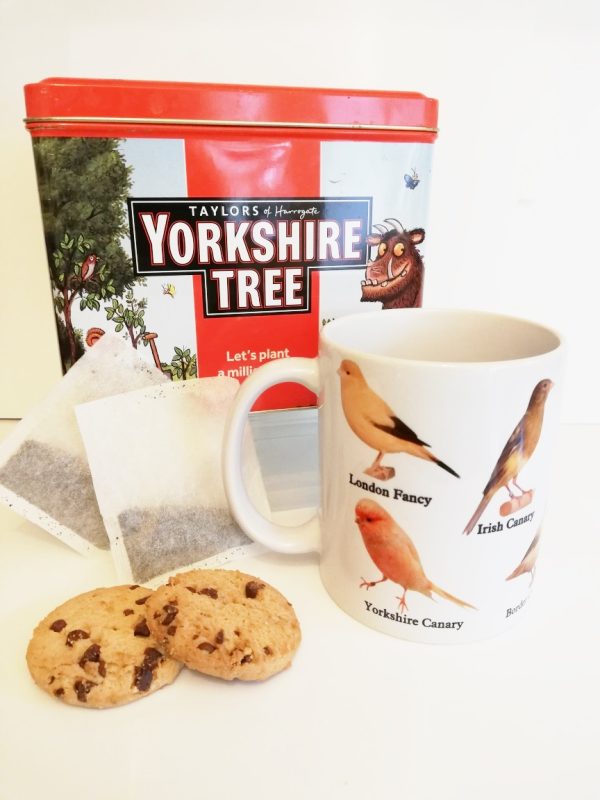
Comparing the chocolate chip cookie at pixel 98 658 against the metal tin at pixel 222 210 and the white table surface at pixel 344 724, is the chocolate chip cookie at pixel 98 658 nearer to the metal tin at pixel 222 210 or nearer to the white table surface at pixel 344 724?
the white table surface at pixel 344 724

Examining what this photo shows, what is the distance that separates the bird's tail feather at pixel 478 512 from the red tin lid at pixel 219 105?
10.7 inches

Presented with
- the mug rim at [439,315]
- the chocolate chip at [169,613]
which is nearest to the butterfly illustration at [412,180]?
the mug rim at [439,315]

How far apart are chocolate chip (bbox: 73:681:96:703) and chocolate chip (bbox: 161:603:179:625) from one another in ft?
0.14

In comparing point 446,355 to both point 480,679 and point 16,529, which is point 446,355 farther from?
point 16,529

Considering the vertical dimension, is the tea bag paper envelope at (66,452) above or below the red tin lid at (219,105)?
below

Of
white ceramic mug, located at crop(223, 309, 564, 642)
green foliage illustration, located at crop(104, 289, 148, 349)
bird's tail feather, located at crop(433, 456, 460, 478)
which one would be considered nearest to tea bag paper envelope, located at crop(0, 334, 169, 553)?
green foliage illustration, located at crop(104, 289, 148, 349)

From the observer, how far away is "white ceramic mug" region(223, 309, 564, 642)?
32cm

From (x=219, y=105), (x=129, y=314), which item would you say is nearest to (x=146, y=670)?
(x=129, y=314)

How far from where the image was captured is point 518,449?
1.08ft

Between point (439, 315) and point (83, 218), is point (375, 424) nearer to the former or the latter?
point (439, 315)

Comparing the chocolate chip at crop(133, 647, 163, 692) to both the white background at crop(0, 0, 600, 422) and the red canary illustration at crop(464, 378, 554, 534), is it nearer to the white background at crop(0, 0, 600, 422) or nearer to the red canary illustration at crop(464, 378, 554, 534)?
the red canary illustration at crop(464, 378, 554, 534)

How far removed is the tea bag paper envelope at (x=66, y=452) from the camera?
1.44ft

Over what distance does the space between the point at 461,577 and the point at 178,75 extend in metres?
0.50

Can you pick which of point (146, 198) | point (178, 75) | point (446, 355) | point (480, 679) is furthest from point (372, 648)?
point (178, 75)
